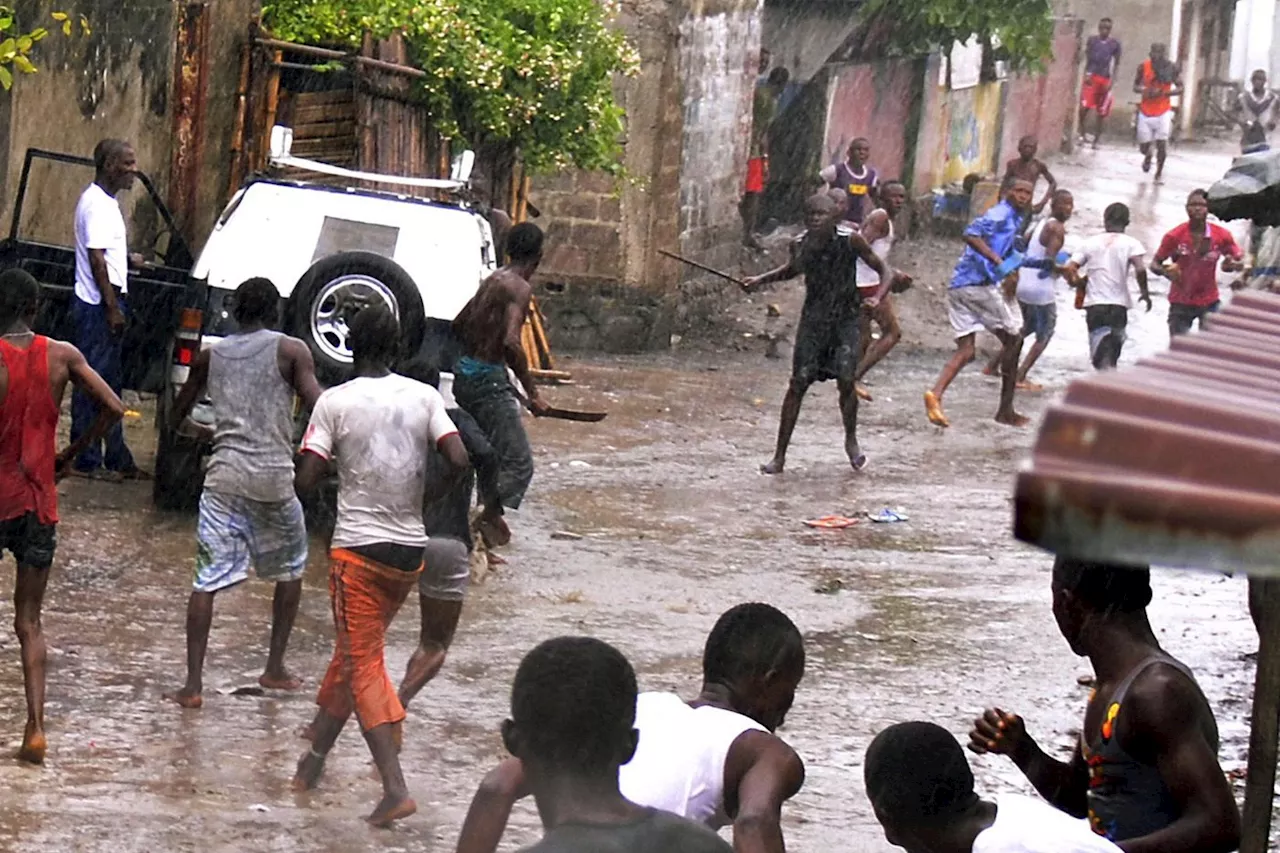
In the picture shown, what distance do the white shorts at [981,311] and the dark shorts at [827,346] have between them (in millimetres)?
2464

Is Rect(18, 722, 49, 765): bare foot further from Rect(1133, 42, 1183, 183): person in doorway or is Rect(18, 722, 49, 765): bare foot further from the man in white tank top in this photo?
Rect(1133, 42, 1183, 183): person in doorway

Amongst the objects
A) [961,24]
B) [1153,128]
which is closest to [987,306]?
[961,24]

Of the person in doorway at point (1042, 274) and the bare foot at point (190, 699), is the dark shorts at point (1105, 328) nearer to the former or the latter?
the person in doorway at point (1042, 274)

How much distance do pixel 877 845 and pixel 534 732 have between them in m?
3.84

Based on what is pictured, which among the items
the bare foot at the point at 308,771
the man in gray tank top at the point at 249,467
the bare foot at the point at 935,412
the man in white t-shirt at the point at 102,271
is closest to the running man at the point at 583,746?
the bare foot at the point at 308,771

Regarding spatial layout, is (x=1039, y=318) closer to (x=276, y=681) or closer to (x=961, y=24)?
(x=961, y=24)

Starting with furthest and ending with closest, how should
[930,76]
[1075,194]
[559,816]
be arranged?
[1075,194]
[930,76]
[559,816]

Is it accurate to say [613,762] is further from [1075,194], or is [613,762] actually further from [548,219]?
[1075,194]

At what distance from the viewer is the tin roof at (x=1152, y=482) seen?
82.5 inches

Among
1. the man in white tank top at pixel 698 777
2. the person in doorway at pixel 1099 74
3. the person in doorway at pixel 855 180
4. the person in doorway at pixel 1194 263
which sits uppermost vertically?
the person in doorway at pixel 1099 74

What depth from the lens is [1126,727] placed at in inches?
154

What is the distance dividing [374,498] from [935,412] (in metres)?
8.98

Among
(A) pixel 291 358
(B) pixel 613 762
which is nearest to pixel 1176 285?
(A) pixel 291 358

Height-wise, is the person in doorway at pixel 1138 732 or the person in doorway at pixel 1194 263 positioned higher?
the person in doorway at pixel 1194 263
